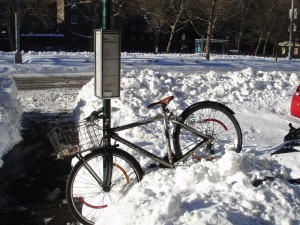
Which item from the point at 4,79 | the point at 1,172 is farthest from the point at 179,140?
the point at 4,79

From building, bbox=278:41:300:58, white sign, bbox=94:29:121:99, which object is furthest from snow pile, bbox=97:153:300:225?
building, bbox=278:41:300:58

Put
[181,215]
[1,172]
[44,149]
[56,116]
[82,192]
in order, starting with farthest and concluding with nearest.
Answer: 1. [56,116]
2. [44,149]
3. [1,172]
4. [82,192]
5. [181,215]

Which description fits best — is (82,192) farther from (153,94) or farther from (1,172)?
(153,94)

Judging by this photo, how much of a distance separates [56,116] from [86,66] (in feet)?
45.3

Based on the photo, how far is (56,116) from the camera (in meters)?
9.56

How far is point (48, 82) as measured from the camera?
16578mm

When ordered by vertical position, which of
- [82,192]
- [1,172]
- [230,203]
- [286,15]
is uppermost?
[286,15]

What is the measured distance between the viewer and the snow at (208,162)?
131 inches

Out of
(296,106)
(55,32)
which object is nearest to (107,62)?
(296,106)

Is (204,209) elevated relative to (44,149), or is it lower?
elevated

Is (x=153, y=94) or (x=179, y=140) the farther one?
(x=153, y=94)

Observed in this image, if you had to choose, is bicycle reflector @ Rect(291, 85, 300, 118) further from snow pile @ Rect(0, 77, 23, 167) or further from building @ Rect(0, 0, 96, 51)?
building @ Rect(0, 0, 96, 51)

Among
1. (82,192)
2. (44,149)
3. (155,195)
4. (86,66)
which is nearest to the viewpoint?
(155,195)

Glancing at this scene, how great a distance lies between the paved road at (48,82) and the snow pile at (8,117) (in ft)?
17.2
